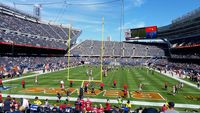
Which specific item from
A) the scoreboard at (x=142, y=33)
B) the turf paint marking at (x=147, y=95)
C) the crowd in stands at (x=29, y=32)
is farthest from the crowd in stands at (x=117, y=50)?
the turf paint marking at (x=147, y=95)

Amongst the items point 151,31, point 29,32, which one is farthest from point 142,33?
point 29,32

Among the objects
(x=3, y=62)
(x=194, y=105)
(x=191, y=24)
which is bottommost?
(x=194, y=105)

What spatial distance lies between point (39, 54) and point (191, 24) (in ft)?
137

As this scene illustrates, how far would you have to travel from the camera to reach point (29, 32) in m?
74.3

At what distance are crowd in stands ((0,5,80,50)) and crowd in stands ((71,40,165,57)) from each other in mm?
6163

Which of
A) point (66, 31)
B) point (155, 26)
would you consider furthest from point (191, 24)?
point (66, 31)

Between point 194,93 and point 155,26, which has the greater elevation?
point 155,26

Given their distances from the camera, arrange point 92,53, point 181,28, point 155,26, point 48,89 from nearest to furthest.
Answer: point 48,89, point 181,28, point 155,26, point 92,53

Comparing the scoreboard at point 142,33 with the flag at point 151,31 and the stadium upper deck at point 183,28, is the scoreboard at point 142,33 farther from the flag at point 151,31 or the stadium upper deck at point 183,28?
the stadium upper deck at point 183,28

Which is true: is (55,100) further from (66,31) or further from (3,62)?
(66,31)

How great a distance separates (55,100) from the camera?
23.1 meters

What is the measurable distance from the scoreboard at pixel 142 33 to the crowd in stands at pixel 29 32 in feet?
69.3

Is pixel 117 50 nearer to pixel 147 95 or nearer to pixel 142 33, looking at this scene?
pixel 142 33

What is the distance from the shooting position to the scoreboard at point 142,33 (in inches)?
3944
